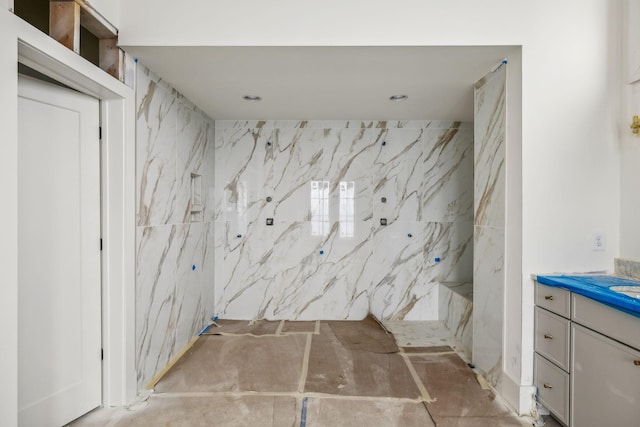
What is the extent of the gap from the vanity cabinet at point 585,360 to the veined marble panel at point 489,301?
259 mm

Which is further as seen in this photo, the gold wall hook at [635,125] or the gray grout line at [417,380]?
the gray grout line at [417,380]

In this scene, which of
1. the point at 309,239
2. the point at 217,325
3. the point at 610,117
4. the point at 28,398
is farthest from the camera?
the point at 309,239

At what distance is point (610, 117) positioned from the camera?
2059mm

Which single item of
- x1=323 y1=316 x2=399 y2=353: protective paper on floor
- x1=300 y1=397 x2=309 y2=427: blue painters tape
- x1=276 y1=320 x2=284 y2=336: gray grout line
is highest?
x1=276 y1=320 x2=284 y2=336: gray grout line

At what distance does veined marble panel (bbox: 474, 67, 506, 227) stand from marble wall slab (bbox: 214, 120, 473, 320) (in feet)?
4.27

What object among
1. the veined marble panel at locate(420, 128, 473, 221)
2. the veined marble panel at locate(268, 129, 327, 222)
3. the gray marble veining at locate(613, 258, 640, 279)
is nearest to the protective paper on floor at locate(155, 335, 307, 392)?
the veined marble panel at locate(268, 129, 327, 222)

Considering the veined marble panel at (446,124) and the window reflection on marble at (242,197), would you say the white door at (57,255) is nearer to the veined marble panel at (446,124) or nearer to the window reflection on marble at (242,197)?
the window reflection on marble at (242,197)

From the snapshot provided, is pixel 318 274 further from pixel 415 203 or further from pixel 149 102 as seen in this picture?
pixel 149 102

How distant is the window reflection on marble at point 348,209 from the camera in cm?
386

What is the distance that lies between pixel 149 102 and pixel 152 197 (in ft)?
2.30

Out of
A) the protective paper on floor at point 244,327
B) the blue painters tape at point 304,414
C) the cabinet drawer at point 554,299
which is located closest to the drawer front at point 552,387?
the cabinet drawer at point 554,299

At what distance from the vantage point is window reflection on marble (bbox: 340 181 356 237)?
3.86 m

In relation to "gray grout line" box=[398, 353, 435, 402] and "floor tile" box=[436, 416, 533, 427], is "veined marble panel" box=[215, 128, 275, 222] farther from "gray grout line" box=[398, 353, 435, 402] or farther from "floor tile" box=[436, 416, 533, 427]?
"floor tile" box=[436, 416, 533, 427]

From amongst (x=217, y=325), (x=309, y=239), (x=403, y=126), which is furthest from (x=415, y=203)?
(x=217, y=325)
